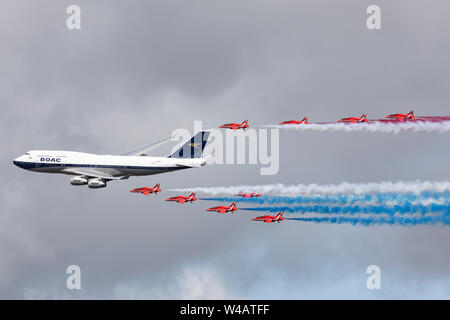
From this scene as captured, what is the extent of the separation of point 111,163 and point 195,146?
16.5m

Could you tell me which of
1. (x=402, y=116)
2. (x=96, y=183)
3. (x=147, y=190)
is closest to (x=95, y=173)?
(x=96, y=183)

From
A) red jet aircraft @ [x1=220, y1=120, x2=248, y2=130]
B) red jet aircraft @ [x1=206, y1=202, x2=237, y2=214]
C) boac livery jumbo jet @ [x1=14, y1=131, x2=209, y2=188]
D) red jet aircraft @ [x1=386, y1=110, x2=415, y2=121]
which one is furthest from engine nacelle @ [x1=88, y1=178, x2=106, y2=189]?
red jet aircraft @ [x1=386, y1=110, x2=415, y2=121]

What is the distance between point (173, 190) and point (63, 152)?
2795 cm

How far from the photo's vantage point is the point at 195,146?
196 metres

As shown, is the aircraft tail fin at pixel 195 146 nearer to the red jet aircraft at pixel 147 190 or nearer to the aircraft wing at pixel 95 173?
the aircraft wing at pixel 95 173

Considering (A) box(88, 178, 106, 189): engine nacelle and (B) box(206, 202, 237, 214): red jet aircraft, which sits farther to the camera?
(A) box(88, 178, 106, 189): engine nacelle

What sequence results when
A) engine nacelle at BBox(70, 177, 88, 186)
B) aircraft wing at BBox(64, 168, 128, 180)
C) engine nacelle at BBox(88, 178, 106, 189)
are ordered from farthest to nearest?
aircraft wing at BBox(64, 168, 128, 180)
engine nacelle at BBox(70, 177, 88, 186)
engine nacelle at BBox(88, 178, 106, 189)

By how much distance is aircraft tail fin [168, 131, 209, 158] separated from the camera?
196 metres

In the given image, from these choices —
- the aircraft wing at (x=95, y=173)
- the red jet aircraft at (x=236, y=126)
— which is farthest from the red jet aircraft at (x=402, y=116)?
the aircraft wing at (x=95, y=173)

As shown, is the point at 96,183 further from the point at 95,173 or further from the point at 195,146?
the point at 195,146

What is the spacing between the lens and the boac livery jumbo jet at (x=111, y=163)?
194 meters

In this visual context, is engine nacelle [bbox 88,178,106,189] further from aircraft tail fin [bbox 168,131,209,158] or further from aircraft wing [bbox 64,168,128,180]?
aircraft tail fin [bbox 168,131,209,158]
